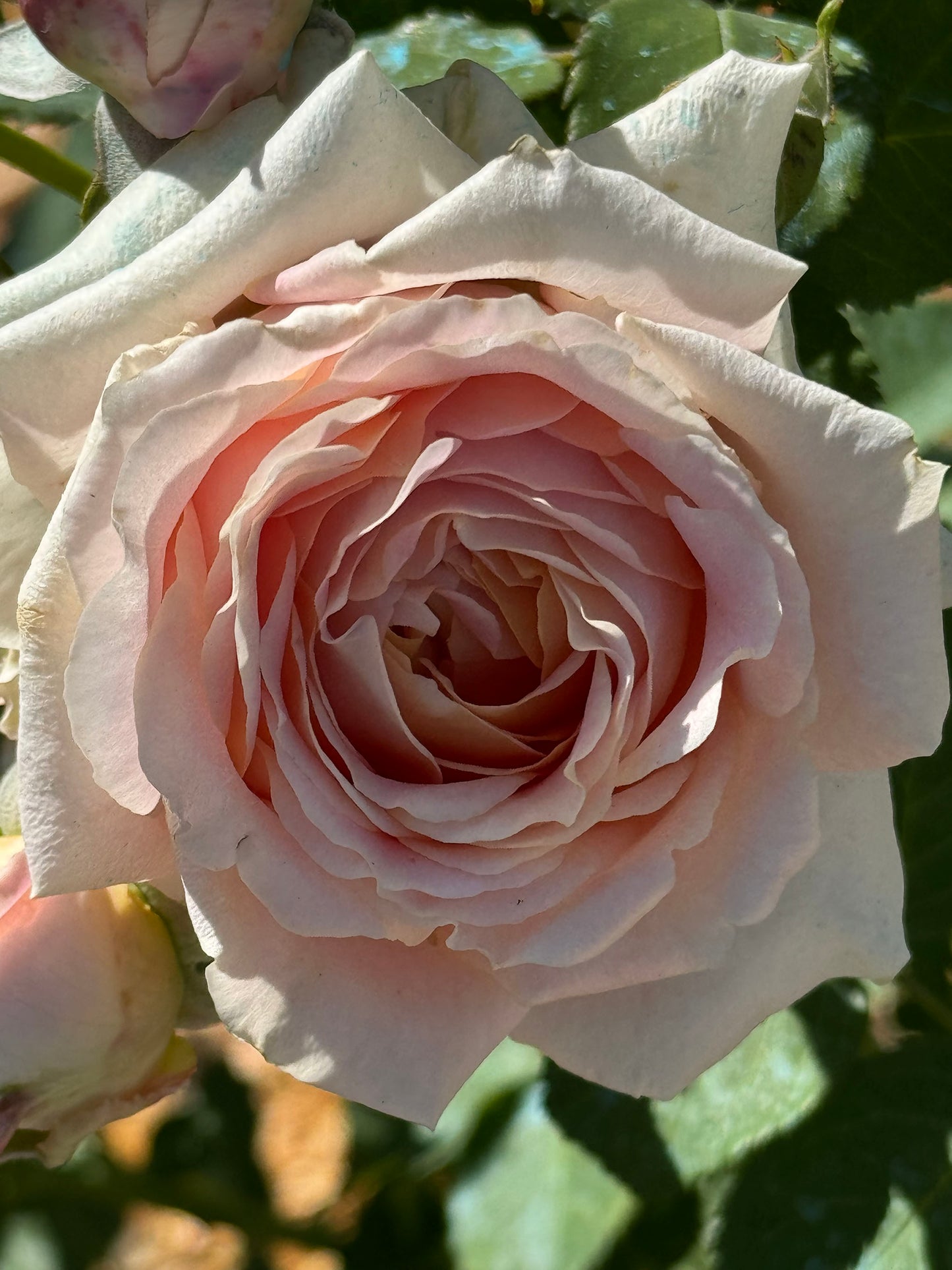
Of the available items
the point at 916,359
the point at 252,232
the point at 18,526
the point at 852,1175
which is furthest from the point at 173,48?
the point at 852,1175

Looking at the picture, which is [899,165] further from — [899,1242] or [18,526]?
[899,1242]

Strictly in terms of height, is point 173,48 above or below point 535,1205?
above

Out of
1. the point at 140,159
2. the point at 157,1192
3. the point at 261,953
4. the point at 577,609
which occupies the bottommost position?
the point at 157,1192

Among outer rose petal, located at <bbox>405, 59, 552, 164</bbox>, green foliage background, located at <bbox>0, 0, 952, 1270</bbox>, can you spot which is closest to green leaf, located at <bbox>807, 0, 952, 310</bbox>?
green foliage background, located at <bbox>0, 0, 952, 1270</bbox>

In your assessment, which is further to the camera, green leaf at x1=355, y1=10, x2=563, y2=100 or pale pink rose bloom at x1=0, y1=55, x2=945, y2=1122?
green leaf at x1=355, y1=10, x2=563, y2=100

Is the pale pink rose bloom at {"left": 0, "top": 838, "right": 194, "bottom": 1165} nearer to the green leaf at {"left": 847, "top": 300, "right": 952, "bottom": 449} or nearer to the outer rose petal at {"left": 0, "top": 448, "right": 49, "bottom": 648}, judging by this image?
the outer rose petal at {"left": 0, "top": 448, "right": 49, "bottom": 648}

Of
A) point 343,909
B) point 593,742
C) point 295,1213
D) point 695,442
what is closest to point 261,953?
point 343,909

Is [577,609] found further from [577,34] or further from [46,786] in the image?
[577,34]
